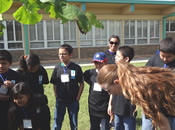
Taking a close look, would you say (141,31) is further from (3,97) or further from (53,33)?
(3,97)

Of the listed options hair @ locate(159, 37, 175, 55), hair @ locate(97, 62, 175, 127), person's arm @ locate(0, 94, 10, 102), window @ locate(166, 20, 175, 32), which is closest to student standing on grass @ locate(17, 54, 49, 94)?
person's arm @ locate(0, 94, 10, 102)

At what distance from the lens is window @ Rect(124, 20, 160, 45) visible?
52.6ft

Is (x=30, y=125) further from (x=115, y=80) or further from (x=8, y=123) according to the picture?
(x=115, y=80)

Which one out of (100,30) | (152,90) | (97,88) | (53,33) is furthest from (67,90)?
(100,30)

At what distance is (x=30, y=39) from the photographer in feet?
44.7

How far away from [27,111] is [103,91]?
1.22m

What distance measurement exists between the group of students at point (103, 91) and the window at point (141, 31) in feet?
42.5

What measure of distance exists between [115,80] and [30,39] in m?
12.8

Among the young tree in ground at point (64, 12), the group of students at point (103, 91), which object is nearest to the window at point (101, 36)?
the group of students at point (103, 91)

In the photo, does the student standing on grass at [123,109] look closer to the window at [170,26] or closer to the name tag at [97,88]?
the name tag at [97,88]

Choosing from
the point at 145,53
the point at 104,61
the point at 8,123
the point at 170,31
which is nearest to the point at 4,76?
the point at 8,123

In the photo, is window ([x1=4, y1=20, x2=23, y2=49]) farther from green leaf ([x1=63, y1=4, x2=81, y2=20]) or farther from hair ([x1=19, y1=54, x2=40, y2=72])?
green leaf ([x1=63, y1=4, x2=81, y2=20])

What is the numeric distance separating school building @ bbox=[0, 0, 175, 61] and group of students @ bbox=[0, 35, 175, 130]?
9.68m

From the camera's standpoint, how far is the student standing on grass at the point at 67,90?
126 inches
